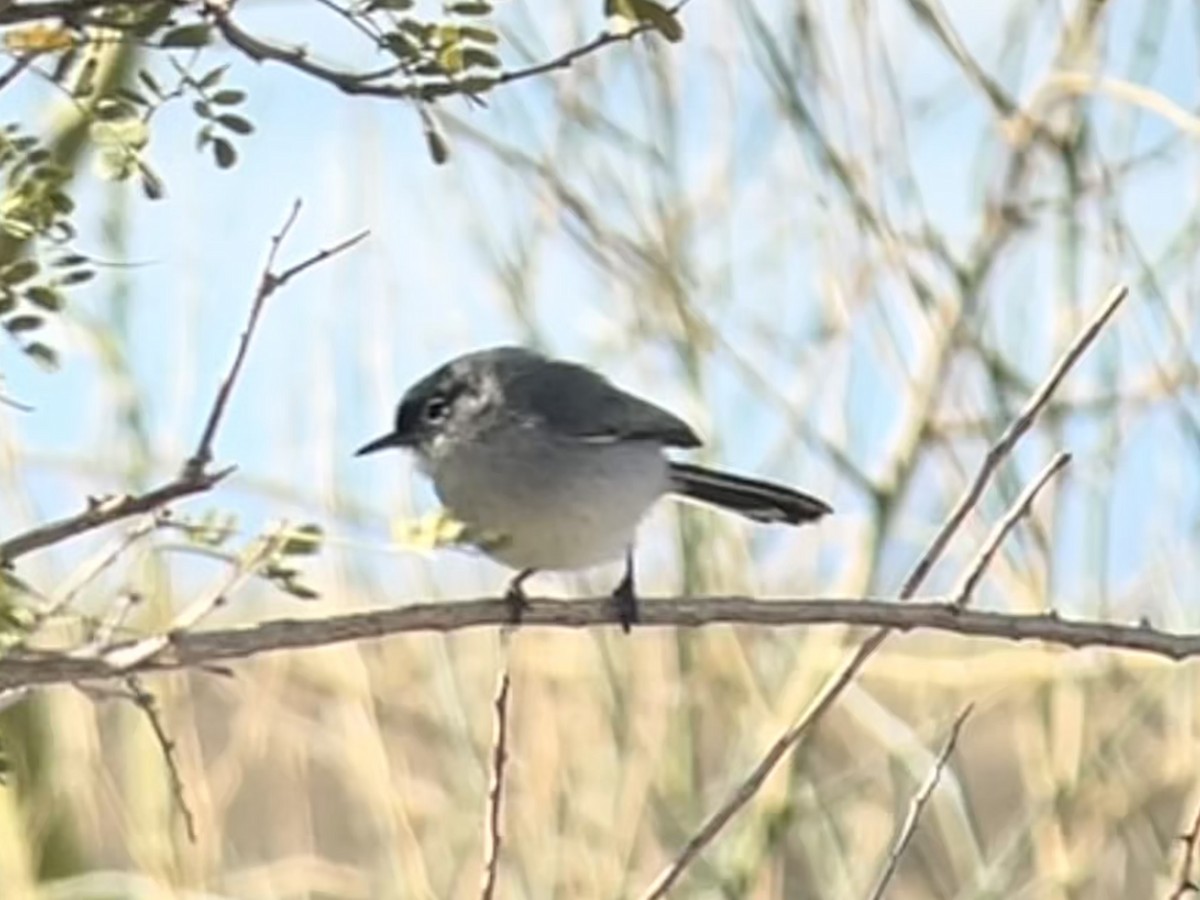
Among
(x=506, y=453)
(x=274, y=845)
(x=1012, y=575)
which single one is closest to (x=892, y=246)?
(x=1012, y=575)

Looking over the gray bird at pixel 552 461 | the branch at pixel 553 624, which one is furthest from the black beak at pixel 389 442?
the branch at pixel 553 624

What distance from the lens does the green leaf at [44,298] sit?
963mm

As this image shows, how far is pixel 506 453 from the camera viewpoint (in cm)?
199

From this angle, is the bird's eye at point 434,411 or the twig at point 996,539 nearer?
the twig at point 996,539

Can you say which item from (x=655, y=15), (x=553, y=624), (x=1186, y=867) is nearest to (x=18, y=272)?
(x=655, y=15)

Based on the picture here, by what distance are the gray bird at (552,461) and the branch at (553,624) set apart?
57cm

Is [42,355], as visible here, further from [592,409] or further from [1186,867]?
[592,409]

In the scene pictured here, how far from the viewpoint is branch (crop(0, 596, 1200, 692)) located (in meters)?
0.94

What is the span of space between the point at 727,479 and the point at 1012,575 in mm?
576

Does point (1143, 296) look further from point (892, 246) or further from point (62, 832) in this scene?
point (62, 832)

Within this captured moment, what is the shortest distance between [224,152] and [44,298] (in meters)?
0.09

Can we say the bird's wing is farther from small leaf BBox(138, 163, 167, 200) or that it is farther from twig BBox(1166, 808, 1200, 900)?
small leaf BBox(138, 163, 167, 200)

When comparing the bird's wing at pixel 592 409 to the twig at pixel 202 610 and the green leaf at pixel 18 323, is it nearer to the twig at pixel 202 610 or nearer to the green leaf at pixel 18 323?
the twig at pixel 202 610

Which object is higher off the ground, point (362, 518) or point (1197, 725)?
point (362, 518)
